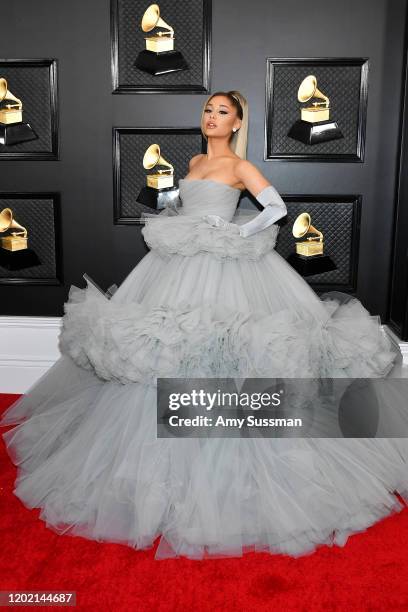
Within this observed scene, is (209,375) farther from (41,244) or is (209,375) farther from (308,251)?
(41,244)

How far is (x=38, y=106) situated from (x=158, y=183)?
881 mm

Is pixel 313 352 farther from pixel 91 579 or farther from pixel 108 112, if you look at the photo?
pixel 108 112

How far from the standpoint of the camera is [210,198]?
2.98 m

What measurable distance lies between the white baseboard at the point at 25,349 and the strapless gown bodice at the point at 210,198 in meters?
1.44

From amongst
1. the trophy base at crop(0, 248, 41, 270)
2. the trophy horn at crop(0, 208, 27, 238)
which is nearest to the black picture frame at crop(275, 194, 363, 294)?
the trophy base at crop(0, 248, 41, 270)

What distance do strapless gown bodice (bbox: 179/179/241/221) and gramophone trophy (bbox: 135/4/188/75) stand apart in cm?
92

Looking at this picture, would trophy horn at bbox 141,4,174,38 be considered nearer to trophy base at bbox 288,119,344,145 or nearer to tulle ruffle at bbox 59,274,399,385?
trophy base at bbox 288,119,344,145

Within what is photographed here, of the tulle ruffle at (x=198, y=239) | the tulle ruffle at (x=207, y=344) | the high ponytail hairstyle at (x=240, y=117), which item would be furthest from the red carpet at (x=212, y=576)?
the high ponytail hairstyle at (x=240, y=117)

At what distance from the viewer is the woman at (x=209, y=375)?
2.37 meters

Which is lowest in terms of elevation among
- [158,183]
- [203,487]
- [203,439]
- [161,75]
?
[203,487]

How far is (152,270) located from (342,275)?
1.36m

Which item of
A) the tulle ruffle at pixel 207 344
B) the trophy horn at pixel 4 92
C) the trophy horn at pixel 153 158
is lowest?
the tulle ruffle at pixel 207 344

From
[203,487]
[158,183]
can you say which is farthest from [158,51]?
[203,487]

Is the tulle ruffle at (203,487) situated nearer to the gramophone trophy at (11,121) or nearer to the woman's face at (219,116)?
the woman's face at (219,116)
